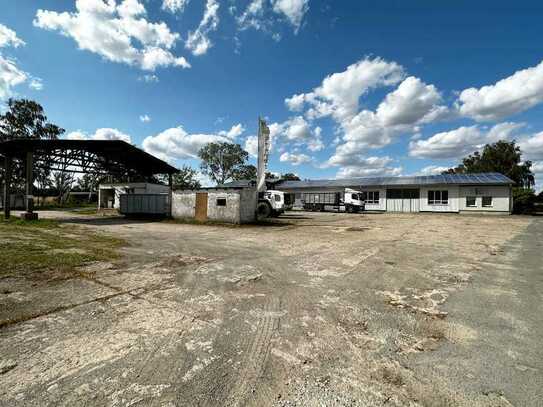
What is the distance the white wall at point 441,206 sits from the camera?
1168 inches

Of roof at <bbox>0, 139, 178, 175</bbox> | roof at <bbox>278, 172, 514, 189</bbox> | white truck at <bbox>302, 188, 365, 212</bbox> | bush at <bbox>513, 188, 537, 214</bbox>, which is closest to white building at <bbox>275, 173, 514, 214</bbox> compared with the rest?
roof at <bbox>278, 172, 514, 189</bbox>

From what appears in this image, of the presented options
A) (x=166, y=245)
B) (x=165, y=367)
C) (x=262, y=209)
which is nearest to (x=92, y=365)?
(x=165, y=367)

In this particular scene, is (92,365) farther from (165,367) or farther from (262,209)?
(262,209)

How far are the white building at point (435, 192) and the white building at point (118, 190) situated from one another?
1973 centimetres

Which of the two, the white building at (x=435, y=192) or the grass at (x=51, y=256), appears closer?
the grass at (x=51, y=256)

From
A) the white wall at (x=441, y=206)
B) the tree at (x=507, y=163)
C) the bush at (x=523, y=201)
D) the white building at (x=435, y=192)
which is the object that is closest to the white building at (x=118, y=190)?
the white building at (x=435, y=192)

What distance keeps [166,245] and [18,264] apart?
385 centimetres

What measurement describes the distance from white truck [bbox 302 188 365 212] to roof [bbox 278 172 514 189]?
16.3 ft

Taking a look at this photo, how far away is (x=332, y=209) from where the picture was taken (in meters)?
32.3

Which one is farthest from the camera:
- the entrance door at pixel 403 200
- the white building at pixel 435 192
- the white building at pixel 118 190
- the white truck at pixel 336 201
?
the entrance door at pixel 403 200

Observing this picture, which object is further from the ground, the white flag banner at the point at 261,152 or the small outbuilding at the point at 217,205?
the white flag banner at the point at 261,152

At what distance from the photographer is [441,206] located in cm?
3053

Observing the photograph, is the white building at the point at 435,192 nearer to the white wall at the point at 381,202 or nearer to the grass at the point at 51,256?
the white wall at the point at 381,202

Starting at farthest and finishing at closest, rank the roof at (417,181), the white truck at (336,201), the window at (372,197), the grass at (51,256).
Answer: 1. the window at (372,197)
2. the white truck at (336,201)
3. the roof at (417,181)
4. the grass at (51,256)
